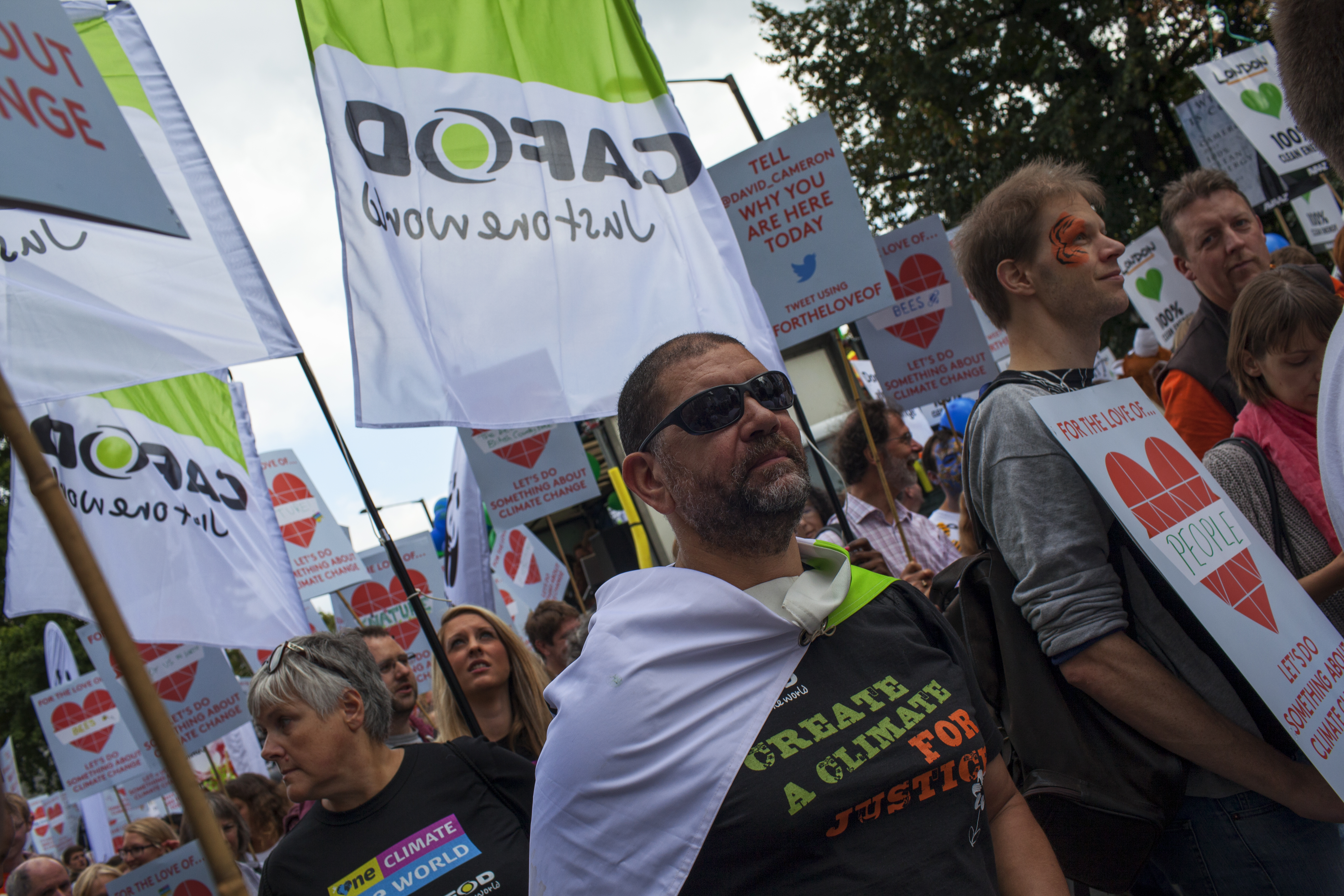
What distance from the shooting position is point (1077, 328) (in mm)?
2213

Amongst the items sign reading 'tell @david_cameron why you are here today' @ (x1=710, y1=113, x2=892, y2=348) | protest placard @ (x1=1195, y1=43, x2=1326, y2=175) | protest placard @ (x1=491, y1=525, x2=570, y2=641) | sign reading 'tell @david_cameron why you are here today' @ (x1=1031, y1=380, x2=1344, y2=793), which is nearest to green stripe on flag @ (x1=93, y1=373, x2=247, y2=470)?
sign reading 'tell @david_cameron why you are here today' @ (x1=710, y1=113, x2=892, y2=348)

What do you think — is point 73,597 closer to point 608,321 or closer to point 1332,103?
point 608,321

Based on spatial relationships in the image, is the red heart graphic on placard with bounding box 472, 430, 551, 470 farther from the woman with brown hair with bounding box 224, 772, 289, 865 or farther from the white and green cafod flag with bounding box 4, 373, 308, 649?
the woman with brown hair with bounding box 224, 772, 289, 865

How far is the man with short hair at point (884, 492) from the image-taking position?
15.5ft

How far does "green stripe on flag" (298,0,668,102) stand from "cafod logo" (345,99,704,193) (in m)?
0.19

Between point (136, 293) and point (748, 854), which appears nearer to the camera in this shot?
point (748, 854)

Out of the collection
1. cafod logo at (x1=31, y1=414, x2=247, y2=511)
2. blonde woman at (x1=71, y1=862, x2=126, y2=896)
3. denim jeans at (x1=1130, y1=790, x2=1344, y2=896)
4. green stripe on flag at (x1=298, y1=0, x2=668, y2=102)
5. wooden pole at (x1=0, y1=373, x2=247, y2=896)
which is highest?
green stripe on flag at (x1=298, y1=0, x2=668, y2=102)

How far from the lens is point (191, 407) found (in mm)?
4602

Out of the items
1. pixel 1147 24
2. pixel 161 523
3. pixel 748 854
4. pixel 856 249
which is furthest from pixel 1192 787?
pixel 1147 24

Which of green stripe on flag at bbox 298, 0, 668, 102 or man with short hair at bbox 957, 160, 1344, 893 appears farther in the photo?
green stripe on flag at bbox 298, 0, 668, 102

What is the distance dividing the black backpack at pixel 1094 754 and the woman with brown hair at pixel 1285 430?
18.8 inches

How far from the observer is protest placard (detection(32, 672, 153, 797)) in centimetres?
1027

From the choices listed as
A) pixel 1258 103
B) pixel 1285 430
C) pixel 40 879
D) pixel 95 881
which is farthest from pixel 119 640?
pixel 1258 103

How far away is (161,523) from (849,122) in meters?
16.3
